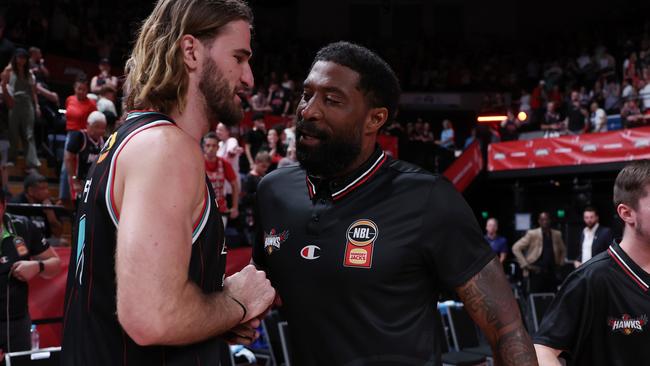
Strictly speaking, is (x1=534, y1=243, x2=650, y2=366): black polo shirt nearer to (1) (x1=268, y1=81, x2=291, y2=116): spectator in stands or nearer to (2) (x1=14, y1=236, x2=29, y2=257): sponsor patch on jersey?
(2) (x1=14, y1=236, x2=29, y2=257): sponsor patch on jersey

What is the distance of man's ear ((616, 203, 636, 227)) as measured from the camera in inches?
139

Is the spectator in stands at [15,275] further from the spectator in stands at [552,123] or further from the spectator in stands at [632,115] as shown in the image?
the spectator in stands at [552,123]

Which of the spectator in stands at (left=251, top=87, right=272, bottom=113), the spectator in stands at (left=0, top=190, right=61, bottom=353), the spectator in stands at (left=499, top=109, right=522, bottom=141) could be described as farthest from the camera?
the spectator in stands at (left=499, top=109, right=522, bottom=141)

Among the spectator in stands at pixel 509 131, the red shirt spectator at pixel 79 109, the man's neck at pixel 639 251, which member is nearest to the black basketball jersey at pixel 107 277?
the man's neck at pixel 639 251

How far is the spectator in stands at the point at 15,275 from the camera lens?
5.43 meters

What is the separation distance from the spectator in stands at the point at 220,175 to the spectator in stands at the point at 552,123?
1019 centimetres

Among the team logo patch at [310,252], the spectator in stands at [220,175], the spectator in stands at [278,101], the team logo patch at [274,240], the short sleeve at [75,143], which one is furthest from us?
the spectator in stands at [278,101]

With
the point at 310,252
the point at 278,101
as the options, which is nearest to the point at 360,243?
the point at 310,252

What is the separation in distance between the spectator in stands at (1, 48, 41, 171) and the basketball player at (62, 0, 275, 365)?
30.1 ft

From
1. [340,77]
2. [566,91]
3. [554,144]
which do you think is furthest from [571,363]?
[566,91]

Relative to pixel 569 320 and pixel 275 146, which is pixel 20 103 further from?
pixel 569 320

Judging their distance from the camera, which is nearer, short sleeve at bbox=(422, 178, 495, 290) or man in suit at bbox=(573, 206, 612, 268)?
short sleeve at bbox=(422, 178, 495, 290)

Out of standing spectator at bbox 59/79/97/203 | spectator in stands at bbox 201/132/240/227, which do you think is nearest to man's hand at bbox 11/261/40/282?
spectator in stands at bbox 201/132/240/227

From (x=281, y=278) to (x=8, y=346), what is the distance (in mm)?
3519
